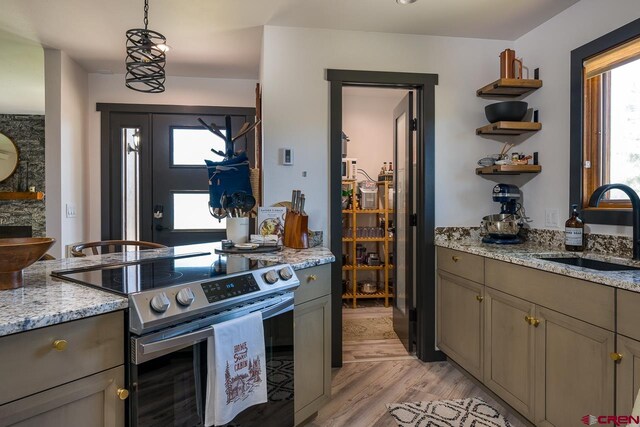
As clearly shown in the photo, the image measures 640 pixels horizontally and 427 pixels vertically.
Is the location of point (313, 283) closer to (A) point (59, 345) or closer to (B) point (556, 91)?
(A) point (59, 345)

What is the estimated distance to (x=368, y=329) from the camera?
3.47 m

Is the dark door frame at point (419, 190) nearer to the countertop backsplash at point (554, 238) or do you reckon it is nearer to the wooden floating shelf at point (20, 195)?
the countertop backsplash at point (554, 238)

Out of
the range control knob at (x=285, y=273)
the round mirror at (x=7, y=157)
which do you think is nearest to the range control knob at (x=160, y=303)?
the range control knob at (x=285, y=273)

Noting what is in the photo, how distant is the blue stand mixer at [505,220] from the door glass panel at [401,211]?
2.16ft

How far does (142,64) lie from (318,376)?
1.76 meters

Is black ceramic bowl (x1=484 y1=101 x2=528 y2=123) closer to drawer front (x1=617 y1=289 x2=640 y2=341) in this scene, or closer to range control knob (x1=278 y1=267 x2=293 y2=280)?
drawer front (x1=617 y1=289 x2=640 y2=341)

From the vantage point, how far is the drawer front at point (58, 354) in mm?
906

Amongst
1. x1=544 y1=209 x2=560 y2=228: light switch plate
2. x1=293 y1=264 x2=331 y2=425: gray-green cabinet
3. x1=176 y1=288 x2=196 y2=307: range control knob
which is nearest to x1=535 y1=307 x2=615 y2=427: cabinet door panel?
x1=544 y1=209 x2=560 y2=228: light switch plate

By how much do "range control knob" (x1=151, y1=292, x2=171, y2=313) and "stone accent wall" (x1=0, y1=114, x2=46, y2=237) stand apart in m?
5.11

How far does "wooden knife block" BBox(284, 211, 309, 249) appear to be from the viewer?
88.7 inches

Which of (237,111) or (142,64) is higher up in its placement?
(237,111)

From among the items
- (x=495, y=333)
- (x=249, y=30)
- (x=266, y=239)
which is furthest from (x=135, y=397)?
(x=249, y=30)

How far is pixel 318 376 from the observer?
192 cm

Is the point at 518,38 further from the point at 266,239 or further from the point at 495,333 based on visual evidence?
the point at 266,239
